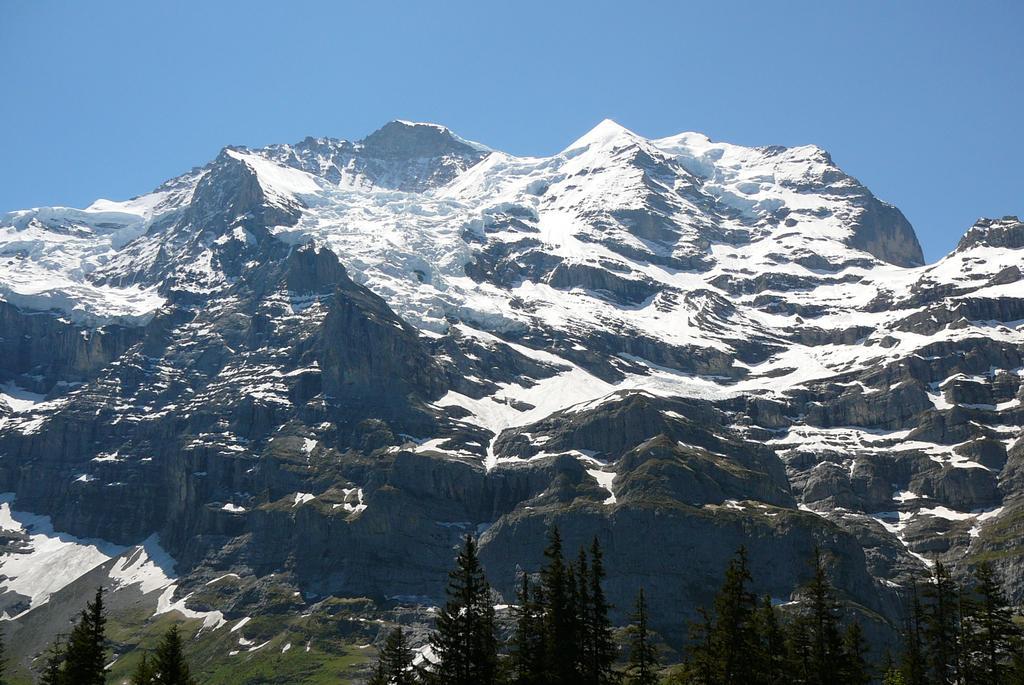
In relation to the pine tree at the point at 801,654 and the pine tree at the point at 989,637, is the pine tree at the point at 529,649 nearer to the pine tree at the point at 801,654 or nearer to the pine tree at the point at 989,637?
the pine tree at the point at 801,654

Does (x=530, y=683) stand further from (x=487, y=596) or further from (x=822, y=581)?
(x=822, y=581)

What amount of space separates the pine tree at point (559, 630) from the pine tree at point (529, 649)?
0.56 m

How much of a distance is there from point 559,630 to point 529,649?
2637 millimetres

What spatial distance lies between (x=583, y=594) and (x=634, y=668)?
9.08 metres

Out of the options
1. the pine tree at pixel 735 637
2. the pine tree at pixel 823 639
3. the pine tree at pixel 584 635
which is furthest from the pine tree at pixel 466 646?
the pine tree at pixel 823 639

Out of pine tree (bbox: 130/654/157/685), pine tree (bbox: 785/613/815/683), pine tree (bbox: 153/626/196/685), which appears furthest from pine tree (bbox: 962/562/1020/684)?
pine tree (bbox: 130/654/157/685)

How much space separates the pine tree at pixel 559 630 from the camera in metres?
84.6

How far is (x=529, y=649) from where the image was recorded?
8644 centimetres

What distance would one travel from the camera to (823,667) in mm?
83500

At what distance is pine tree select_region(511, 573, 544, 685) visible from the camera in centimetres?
8475

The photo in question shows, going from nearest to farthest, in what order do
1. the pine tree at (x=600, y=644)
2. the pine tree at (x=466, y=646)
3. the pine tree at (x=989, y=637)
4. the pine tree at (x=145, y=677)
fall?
the pine tree at (x=466, y=646), the pine tree at (x=600, y=644), the pine tree at (x=989, y=637), the pine tree at (x=145, y=677)

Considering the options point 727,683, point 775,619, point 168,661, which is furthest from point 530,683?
point 168,661

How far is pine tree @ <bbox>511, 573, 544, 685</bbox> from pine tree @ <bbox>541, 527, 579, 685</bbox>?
22.1 inches

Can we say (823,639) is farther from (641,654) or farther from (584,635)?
(584,635)
